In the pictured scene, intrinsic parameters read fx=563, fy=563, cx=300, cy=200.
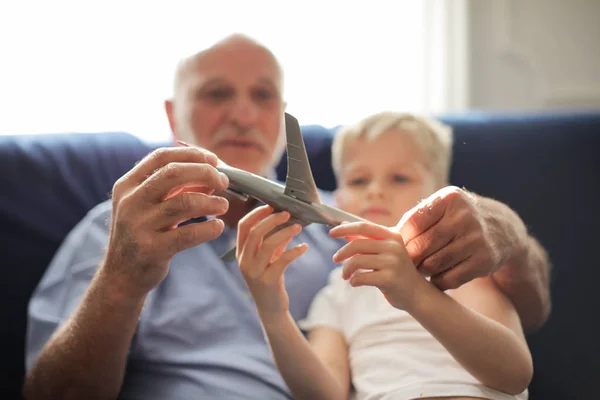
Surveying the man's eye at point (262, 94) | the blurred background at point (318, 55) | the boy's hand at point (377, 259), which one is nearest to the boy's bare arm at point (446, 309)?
the boy's hand at point (377, 259)

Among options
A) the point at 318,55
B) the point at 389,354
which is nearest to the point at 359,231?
the point at 389,354

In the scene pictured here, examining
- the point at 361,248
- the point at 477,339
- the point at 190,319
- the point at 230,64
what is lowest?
the point at 190,319

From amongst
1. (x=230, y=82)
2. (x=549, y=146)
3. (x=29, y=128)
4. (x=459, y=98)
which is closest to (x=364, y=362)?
(x=230, y=82)

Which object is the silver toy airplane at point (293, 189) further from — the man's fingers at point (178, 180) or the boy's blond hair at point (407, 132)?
the boy's blond hair at point (407, 132)

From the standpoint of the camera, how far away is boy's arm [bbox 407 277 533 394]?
0.51 m

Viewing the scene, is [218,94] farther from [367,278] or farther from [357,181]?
[367,278]

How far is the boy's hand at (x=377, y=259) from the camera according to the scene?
477 millimetres

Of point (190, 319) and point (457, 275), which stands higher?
point (457, 275)

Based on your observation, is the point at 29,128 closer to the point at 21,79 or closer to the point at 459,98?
the point at 21,79

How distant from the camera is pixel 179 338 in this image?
0.77 m

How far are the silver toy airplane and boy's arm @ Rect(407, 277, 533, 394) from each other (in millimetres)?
113

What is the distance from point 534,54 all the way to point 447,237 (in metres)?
1.35

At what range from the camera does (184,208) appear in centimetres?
47

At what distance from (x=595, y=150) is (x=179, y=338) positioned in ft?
2.57
